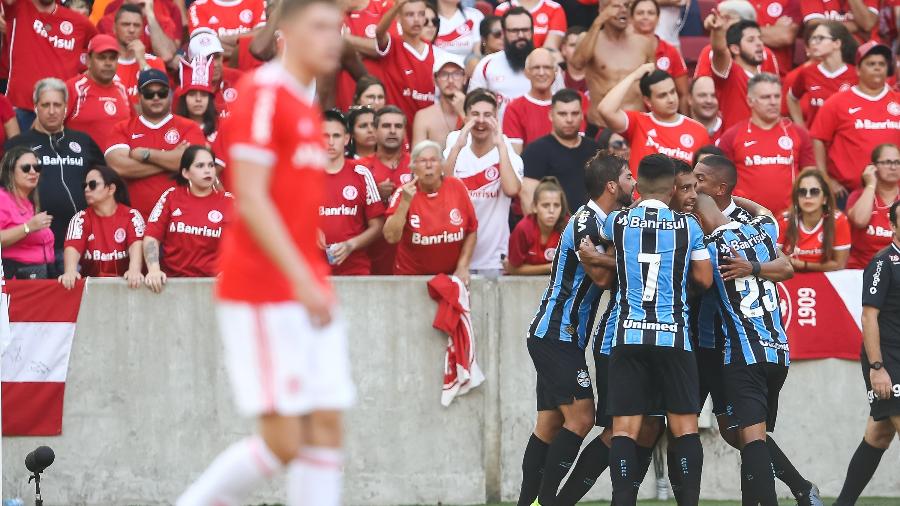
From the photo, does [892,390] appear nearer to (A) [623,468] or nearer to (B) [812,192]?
(B) [812,192]

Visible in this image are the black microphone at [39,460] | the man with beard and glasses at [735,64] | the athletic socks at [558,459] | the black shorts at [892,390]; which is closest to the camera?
the athletic socks at [558,459]

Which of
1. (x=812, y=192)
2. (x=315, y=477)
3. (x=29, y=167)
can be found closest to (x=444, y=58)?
(x=812, y=192)

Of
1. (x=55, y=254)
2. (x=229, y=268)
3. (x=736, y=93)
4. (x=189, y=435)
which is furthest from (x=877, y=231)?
(x=229, y=268)

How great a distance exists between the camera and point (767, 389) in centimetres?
847

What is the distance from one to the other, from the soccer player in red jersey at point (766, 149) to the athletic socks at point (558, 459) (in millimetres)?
3928

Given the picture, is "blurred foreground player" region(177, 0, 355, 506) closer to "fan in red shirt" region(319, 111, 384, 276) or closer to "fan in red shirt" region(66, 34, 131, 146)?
"fan in red shirt" region(319, 111, 384, 276)

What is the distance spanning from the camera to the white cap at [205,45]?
482 inches

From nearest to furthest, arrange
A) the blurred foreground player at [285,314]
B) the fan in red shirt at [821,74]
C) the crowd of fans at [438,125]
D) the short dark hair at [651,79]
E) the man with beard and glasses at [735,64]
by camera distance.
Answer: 1. the blurred foreground player at [285,314]
2. the crowd of fans at [438,125]
3. the short dark hair at [651,79]
4. the man with beard and glasses at [735,64]
5. the fan in red shirt at [821,74]

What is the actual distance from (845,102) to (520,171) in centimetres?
337

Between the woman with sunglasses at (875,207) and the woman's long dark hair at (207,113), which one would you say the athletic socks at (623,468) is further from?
the woman's long dark hair at (207,113)

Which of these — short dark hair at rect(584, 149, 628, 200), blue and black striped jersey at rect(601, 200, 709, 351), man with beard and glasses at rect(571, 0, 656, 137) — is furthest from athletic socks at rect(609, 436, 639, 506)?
man with beard and glasses at rect(571, 0, 656, 137)

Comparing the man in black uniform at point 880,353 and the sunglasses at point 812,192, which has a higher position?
the sunglasses at point 812,192

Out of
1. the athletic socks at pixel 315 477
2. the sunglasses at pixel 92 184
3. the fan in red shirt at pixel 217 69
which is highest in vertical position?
the fan in red shirt at pixel 217 69

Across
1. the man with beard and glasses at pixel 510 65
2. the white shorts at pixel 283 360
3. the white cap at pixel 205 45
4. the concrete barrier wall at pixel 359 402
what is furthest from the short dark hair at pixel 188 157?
the white shorts at pixel 283 360
